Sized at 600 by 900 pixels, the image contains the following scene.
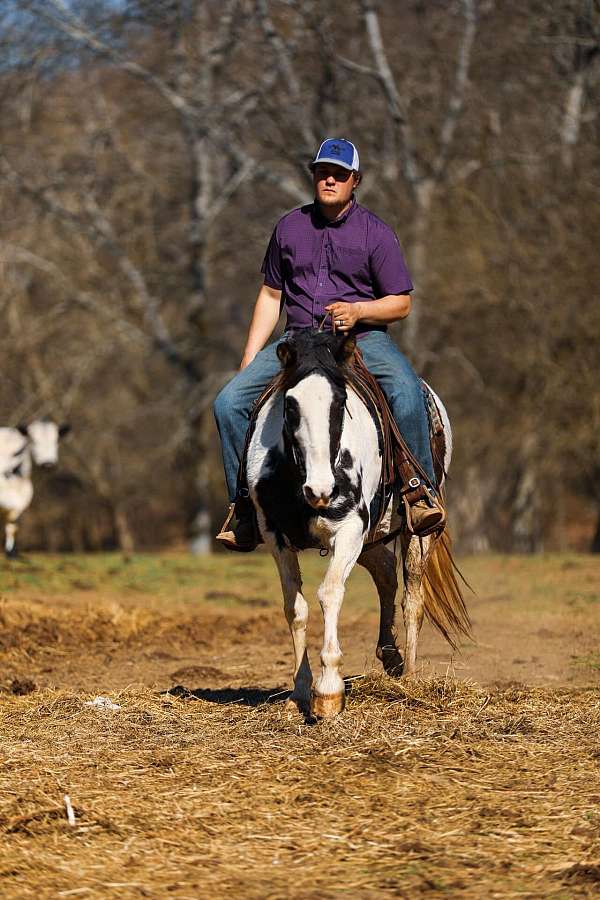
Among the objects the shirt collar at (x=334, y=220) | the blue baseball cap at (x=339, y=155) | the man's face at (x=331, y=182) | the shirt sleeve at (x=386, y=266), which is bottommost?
the shirt sleeve at (x=386, y=266)

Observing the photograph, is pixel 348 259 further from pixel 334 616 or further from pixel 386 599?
pixel 386 599

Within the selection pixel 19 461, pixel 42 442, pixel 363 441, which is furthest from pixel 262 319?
pixel 42 442

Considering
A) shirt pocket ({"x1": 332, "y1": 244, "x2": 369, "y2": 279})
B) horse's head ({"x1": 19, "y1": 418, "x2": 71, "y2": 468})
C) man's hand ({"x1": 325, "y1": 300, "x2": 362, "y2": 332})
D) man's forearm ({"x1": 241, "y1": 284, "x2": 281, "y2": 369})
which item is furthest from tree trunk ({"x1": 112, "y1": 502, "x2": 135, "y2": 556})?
man's hand ({"x1": 325, "y1": 300, "x2": 362, "y2": 332})

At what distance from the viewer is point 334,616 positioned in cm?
640

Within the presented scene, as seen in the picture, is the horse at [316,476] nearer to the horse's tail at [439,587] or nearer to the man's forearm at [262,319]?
the man's forearm at [262,319]

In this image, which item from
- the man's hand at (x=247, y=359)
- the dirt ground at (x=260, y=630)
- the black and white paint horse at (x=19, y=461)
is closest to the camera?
the man's hand at (x=247, y=359)

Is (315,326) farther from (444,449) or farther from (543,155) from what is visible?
(543,155)

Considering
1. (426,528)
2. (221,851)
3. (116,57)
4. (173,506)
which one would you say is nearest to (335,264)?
(426,528)

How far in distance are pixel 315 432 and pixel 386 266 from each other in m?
1.48

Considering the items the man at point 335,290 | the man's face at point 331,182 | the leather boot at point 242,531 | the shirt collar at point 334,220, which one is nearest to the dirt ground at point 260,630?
the leather boot at point 242,531

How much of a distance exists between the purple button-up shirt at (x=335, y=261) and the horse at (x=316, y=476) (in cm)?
65

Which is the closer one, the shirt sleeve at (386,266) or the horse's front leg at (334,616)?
the horse's front leg at (334,616)

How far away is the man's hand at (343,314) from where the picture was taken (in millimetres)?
6863

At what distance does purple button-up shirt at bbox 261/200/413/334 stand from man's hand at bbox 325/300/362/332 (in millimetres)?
288
